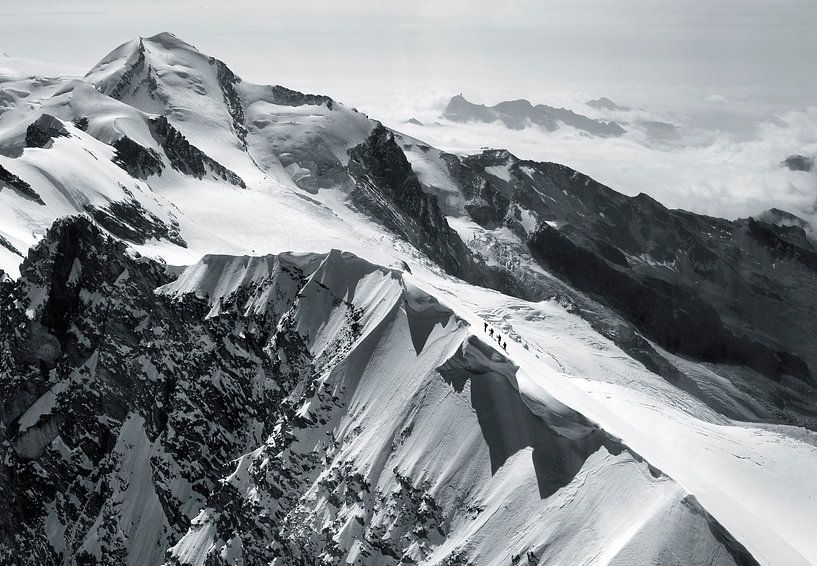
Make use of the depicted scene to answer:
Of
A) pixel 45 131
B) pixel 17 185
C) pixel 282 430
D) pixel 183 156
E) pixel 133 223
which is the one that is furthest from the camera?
pixel 183 156

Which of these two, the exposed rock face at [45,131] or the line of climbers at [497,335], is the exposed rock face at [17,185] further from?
the line of climbers at [497,335]

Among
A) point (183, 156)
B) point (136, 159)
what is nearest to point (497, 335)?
point (136, 159)

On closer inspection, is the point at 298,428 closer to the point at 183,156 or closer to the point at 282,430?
the point at 282,430

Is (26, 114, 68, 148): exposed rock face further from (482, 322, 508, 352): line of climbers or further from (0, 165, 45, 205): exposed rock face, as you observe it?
(482, 322, 508, 352): line of climbers

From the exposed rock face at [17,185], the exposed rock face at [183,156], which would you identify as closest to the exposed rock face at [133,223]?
the exposed rock face at [17,185]

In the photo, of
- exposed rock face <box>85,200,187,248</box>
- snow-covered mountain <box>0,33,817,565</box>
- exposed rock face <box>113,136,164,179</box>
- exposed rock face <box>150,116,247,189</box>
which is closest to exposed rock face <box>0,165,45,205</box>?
snow-covered mountain <box>0,33,817,565</box>
